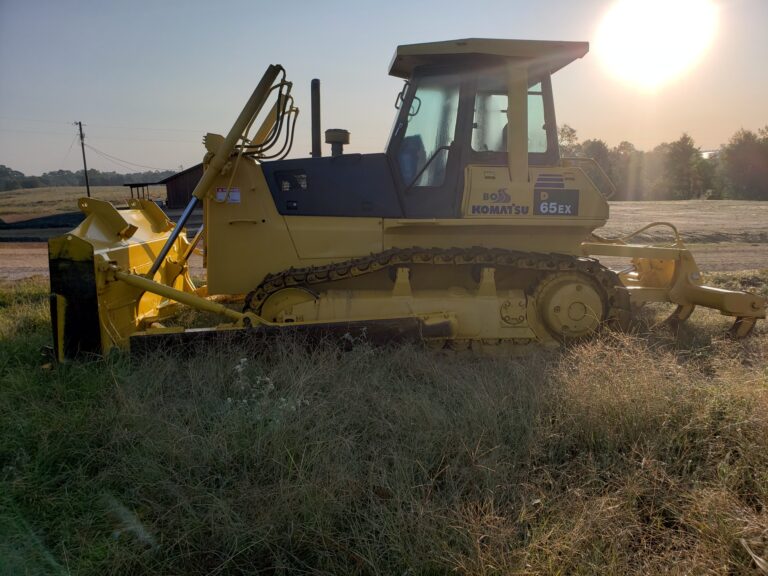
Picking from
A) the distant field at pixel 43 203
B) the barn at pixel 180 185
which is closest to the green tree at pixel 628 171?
the barn at pixel 180 185

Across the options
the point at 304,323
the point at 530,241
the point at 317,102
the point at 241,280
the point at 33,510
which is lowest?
the point at 33,510

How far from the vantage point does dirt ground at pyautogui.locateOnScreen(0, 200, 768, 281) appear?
1248 centimetres

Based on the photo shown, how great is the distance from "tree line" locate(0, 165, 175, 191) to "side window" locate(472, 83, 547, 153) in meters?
85.2

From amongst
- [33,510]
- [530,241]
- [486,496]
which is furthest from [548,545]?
[530,241]

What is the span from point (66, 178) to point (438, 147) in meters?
119

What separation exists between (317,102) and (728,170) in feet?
234

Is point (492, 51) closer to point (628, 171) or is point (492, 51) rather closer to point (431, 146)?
point (431, 146)

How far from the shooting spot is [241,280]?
205 inches

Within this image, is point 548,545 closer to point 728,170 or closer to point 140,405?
point 140,405

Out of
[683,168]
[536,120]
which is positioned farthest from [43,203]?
[683,168]

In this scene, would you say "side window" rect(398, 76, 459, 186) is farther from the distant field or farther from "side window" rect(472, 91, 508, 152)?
the distant field

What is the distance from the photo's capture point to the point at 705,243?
61.4 ft

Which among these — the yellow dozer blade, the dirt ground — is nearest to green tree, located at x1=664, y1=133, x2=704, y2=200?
the dirt ground

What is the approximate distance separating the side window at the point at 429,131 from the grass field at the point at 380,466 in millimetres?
1980
